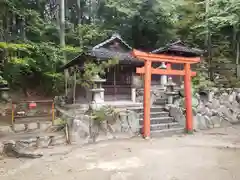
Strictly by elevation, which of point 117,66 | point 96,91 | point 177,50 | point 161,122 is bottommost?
Answer: point 161,122

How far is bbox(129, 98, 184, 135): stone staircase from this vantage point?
9883 millimetres

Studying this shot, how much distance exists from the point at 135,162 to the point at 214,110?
7.69m

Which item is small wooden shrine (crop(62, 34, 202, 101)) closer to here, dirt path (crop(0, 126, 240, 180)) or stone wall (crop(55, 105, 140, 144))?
stone wall (crop(55, 105, 140, 144))

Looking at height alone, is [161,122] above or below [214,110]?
below

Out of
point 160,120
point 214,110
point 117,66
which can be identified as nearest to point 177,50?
point 117,66

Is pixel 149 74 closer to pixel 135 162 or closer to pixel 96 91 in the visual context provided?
pixel 96 91

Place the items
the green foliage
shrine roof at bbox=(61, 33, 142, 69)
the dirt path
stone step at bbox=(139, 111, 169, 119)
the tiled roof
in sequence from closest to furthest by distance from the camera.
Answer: the dirt path, stone step at bbox=(139, 111, 169, 119), shrine roof at bbox=(61, 33, 142, 69), the green foliage, the tiled roof

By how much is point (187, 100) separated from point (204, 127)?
2.00 meters

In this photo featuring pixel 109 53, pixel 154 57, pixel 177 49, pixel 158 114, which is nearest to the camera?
pixel 154 57

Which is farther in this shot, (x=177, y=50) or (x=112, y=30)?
(x=112, y=30)

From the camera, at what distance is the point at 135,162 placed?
6195 mm

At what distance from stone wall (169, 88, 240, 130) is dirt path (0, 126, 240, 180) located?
2583 millimetres

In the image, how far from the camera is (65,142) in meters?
7.89

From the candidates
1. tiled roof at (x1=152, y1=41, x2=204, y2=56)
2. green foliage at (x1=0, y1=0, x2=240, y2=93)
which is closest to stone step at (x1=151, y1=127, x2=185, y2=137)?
green foliage at (x1=0, y1=0, x2=240, y2=93)
